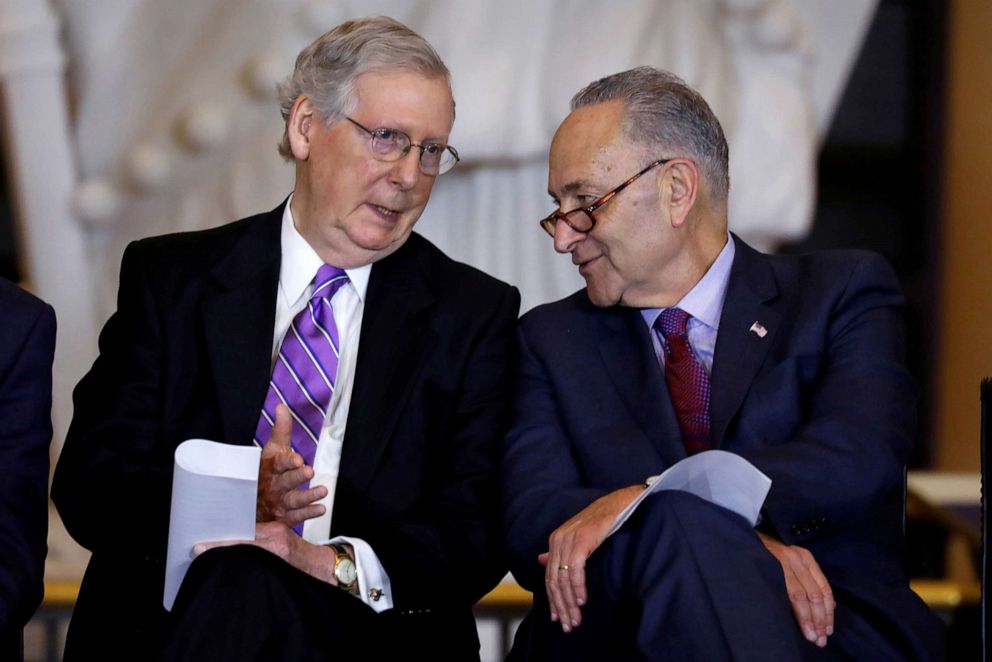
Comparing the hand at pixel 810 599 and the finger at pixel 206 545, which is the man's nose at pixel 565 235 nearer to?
the hand at pixel 810 599

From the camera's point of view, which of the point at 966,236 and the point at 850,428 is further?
the point at 966,236

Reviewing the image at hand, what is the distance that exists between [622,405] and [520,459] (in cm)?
18

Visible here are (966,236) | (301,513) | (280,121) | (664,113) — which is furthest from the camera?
(966,236)

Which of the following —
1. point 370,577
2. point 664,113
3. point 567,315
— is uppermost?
point 664,113

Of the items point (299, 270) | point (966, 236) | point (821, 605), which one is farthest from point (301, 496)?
point (966, 236)

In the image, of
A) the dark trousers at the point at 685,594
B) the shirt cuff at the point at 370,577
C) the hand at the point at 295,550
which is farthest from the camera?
Result: the shirt cuff at the point at 370,577

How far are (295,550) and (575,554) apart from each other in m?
0.39

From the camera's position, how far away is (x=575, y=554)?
6.59 ft

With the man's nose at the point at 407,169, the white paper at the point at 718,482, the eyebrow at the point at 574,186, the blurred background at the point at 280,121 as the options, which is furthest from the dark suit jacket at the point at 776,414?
the blurred background at the point at 280,121

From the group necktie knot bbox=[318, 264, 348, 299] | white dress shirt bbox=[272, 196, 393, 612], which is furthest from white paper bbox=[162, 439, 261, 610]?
necktie knot bbox=[318, 264, 348, 299]

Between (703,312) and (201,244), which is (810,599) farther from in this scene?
(201,244)

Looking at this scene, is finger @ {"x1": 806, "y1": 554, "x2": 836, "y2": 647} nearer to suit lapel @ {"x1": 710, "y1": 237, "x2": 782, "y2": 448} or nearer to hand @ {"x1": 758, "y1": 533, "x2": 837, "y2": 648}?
hand @ {"x1": 758, "y1": 533, "x2": 837, "y2": 648}

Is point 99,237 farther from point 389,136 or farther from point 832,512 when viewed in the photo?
point 832,512

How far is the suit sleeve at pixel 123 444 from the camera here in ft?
7.30
